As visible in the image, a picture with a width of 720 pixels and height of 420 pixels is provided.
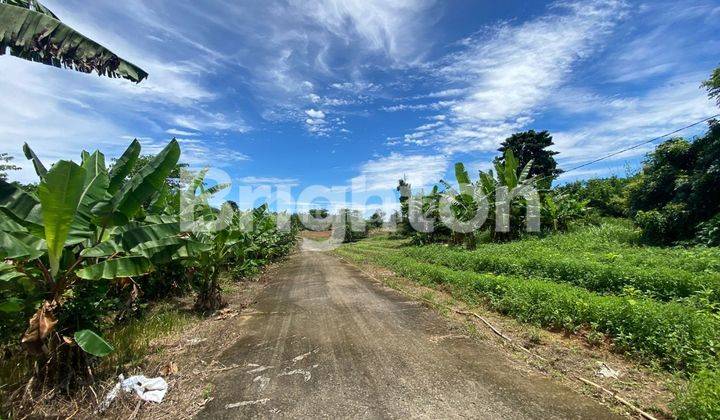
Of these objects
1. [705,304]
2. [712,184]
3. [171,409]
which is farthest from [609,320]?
[712,184]

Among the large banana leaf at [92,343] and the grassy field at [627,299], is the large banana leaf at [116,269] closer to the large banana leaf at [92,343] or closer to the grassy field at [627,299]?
the large banana leaf at [92,343]

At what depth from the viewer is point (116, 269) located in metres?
4.26

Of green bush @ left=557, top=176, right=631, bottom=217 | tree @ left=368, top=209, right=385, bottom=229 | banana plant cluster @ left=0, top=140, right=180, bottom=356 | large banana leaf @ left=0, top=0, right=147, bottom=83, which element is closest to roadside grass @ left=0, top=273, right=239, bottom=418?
banana plant cluster @ left=0, top=140, right=180, bottom=356

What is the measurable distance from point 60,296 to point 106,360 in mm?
1362

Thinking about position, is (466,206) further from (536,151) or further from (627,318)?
(536,151)

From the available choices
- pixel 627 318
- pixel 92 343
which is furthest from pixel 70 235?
pixel 627 318

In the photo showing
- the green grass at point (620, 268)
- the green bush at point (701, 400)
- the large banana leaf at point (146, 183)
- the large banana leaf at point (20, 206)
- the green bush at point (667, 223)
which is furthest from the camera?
the green bush at point (667, 223)

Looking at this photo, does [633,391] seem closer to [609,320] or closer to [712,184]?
[609,320]

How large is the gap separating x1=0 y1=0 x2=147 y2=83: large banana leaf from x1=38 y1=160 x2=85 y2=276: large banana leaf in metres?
1.81

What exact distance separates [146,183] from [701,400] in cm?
627

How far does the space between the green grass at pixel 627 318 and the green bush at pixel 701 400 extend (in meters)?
0.87

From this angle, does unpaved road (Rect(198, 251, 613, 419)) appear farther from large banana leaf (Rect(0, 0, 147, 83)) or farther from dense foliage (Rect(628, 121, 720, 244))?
dense foliage (Rect(628, 121, 720, 244))

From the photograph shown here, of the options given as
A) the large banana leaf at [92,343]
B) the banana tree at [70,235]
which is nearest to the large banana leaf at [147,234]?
the banana tree at [70,235]

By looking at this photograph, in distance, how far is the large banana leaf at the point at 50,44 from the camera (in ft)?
13.9
